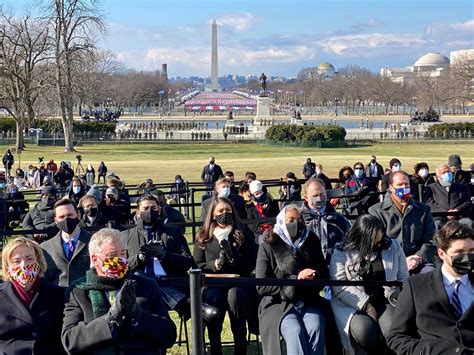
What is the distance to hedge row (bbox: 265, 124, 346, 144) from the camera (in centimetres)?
6003

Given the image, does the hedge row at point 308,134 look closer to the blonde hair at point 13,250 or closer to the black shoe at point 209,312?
the black shoe at point 209,312

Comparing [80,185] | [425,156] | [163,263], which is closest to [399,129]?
[425,156]

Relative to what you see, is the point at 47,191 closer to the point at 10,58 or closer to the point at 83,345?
the point at 83,345

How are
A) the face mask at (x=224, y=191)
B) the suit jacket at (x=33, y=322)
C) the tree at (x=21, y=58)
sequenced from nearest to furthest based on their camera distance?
the suit jacket at (x=33, y=322) < the face mask at (x=224, y=191) < the tree at (x=21, y=58)

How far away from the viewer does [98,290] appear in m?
5.50

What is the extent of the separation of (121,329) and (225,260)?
253 cm

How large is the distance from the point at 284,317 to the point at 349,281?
0.70 metres

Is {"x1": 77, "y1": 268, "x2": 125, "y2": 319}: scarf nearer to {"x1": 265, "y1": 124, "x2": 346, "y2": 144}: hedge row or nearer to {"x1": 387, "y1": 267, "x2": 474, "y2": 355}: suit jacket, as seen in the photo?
{"x1": 387, "y1": 267, "x2": 474, "y2": 355}: suit jacket

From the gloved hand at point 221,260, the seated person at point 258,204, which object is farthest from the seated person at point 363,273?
the seated person at point 258,204

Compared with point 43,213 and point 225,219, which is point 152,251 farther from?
point 43,213

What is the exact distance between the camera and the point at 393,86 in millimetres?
161875

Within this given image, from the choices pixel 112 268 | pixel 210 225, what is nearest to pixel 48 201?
pixel 210 225

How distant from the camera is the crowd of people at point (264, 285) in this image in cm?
545

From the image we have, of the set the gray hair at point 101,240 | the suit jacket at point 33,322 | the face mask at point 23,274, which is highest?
the gray hair at point 101,240
